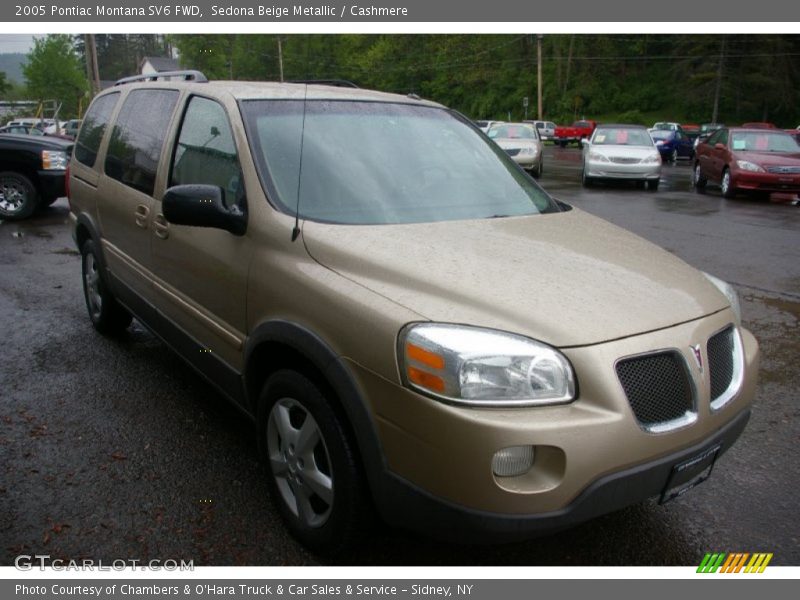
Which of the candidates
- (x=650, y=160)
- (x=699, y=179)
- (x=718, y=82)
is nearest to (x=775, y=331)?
(x=650, y=160)

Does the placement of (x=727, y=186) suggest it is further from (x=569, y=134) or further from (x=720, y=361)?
(x=569, y=134)

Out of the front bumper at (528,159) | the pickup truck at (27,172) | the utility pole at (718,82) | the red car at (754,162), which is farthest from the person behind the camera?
the utility pole at (718,82)

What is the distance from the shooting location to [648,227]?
10.9 meters

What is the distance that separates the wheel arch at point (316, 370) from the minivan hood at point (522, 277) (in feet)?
0.94

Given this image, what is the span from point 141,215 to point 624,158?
1454 cm

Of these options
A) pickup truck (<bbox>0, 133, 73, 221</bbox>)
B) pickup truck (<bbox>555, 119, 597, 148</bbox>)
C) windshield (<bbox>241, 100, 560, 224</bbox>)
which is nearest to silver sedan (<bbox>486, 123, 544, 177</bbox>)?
pickup truck (<bbox>0, 133, 73, 221</bbox>)

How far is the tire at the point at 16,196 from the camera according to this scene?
10891 mm

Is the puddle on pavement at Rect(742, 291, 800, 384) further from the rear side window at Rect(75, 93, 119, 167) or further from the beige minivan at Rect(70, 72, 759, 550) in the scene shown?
the rear side window at Rect(75, 93, 119, 167)

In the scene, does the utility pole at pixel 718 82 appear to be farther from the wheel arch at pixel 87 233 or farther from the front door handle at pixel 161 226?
the front door handle at pixel 161 226

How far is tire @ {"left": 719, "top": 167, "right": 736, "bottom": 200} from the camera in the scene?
1494cm

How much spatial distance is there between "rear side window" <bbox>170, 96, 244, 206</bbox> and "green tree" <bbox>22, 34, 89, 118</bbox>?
200 feet

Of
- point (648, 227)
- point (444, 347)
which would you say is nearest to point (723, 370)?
point (444, 347)

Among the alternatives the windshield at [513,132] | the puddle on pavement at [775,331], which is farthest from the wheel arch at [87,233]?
the windshield at [513,132]

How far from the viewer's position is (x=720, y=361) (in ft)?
8.47
